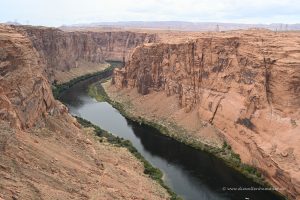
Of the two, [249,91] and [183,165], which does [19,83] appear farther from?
[249,91]

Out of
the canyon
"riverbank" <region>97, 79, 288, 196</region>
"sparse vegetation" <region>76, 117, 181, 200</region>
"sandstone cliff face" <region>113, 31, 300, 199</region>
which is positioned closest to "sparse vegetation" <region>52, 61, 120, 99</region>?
"riverbank" <region>97, 79, 288, 196</region>

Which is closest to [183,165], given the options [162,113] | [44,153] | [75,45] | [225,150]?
[225,150]

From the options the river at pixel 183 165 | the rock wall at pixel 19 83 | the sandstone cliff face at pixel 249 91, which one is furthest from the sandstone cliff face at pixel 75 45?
the rock wall at pixel 19 83

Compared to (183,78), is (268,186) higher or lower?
lower

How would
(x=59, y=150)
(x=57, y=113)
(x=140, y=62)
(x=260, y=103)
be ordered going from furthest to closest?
(x=140, y=62) < (x=260, y=103) < (x=57, y=113) < (x=59, y=150)

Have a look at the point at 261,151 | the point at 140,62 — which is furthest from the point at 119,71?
the point at 261,151

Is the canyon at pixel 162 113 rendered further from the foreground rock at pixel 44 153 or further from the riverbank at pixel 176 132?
the riverbank at pixel 176 132

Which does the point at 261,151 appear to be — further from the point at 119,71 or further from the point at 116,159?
the point at 119,71
